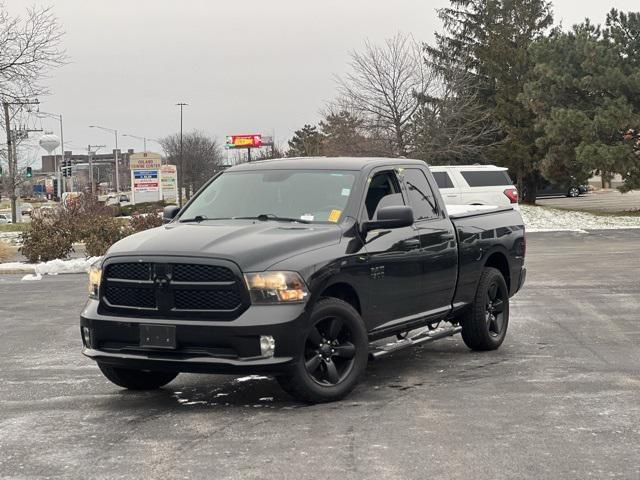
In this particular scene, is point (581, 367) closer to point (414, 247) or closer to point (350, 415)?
point (414, 247)

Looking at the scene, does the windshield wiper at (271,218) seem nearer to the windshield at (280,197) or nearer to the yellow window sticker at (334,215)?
the windshield at (280,197)

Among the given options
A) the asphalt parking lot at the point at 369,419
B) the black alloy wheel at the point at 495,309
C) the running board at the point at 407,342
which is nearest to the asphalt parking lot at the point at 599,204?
the black alloy wheel at the point at 495,309

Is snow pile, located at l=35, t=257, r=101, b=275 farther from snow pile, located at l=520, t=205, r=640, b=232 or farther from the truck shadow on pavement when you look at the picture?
snow pile, located at l=520, t=205, r=640, b=232

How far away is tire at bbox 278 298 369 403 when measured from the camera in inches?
267

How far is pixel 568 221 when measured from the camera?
121 ft

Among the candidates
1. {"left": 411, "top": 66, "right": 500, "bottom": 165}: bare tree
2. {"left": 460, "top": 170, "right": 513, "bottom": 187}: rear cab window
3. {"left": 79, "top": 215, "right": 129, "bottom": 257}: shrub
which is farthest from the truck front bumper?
{"left": 411, "top": 66, "right": 500, "bottom": 165}: bare tree

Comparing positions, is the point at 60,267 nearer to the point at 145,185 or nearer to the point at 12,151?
the point at 12,151

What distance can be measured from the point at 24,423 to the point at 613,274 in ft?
42.6

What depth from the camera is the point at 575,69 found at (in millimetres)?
40812

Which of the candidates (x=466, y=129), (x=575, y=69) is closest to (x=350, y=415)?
(x=575, y=69)

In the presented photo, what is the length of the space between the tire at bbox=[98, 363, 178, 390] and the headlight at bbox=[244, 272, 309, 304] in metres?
1.35

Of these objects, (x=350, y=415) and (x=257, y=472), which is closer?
(x=257, y=472)

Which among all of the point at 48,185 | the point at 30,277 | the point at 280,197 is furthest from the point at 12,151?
the point at 48,185

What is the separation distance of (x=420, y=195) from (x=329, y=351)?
2.33 meters
